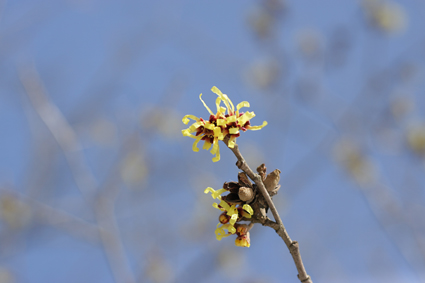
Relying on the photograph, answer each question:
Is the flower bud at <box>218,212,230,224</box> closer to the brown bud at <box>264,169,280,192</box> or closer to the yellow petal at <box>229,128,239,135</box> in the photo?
the brown bud at <box>264,169,280,192</box>

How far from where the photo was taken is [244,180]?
1.58 metres

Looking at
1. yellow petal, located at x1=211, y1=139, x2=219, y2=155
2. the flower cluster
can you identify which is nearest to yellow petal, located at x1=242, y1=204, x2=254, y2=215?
the flower cluster

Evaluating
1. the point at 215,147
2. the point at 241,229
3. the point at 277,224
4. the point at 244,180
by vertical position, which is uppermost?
the point at 215,147

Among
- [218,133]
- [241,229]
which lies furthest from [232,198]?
[218,133]

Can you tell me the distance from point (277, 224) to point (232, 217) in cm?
22

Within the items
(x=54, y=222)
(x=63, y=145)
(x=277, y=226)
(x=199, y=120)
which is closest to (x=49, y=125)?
(x=63, y=145)

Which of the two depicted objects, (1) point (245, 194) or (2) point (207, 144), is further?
(2) point (207, 144)

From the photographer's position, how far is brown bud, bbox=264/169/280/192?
1.59 m

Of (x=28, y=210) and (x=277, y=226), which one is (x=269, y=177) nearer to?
(x=277, y=226)

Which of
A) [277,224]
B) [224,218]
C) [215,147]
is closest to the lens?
[277,224]

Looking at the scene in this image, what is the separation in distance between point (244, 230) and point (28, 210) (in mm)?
4533

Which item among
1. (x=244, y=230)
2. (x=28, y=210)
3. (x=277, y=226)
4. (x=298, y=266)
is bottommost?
(x=298, y=266)

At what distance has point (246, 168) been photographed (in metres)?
1.46

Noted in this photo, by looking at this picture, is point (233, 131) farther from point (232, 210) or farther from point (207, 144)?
point (232, 210)
